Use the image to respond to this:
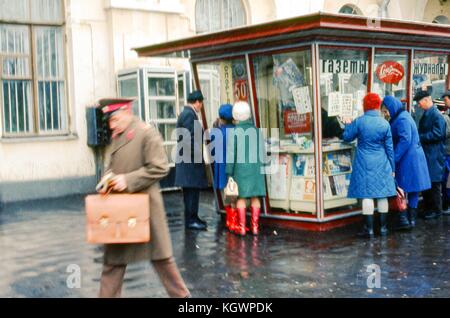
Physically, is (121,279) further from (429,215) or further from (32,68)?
(32,68)

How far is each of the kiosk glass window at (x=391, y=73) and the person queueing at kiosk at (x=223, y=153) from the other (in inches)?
86.3

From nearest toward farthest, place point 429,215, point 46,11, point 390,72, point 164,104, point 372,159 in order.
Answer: point 372,159 < point 390,72 < point 429,215 < point 46,11 < point 164,104

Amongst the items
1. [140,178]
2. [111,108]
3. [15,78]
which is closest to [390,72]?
[111,108]

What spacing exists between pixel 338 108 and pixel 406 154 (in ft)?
3.52

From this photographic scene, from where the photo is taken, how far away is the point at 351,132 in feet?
26.2

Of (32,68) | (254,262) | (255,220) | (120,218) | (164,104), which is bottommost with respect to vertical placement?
(254,262)

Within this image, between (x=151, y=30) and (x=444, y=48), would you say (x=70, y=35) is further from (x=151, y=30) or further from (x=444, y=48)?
(x=444, y=48)

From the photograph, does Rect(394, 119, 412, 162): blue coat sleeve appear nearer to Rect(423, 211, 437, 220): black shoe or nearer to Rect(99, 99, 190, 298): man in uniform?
Rect(423, 211, 437, 220): black shoe

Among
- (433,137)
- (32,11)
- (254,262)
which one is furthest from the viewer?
(32,11)

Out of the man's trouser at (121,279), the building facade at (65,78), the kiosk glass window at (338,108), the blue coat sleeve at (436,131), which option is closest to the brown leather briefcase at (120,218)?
the man's trouser at (121,279)

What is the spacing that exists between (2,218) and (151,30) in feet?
16.3

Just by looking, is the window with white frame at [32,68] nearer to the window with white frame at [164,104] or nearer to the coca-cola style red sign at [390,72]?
the window with white frame at [164,104]
